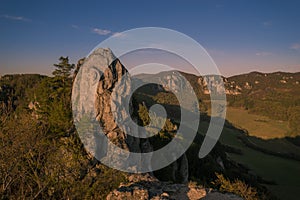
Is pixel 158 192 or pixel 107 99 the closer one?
pixel 158 192

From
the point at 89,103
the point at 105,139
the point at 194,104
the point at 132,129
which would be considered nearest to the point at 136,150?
the point at 132,129

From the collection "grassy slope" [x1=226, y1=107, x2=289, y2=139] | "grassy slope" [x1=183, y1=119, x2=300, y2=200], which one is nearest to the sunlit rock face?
"grassy slope" [x1=183, y1=119, x2=300, y2=200]

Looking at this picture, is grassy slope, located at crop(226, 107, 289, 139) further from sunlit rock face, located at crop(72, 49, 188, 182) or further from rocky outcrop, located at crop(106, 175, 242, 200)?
rocky outcrop, located at crop(106, 175, 242, 200)

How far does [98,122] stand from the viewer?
1307 inches

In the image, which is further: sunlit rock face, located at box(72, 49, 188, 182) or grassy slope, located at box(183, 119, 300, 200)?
grassy slope, located at box(183, 119, 300, 200)

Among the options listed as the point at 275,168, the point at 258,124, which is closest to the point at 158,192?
the point at 275,168

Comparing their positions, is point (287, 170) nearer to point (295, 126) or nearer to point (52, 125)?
point (295, 126)

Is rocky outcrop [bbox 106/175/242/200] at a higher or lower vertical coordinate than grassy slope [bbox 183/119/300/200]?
higher

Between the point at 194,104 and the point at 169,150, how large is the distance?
9130 cm

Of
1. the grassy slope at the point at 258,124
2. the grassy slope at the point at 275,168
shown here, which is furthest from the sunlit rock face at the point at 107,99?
the grassy slope at the point at 258,124

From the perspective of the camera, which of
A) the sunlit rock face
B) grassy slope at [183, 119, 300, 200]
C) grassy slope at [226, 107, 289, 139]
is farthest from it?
grassy slope at [226, 107, 289, 139]

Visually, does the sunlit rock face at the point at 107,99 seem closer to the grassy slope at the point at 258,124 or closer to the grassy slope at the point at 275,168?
the grassy slope at the point at 275,168

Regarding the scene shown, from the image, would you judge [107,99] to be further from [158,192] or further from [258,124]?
[258,124]

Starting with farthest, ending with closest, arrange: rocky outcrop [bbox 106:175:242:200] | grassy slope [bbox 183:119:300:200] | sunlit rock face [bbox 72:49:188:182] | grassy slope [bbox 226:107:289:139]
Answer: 1. grassy slope [bbox 226:107:289:139]
2. grassy slope [bbox 183:119:300:200]
3. sunlit rock face [bbox 72:49:188:182]
4. rocky outcrop [bbox 106:175:242:200]
